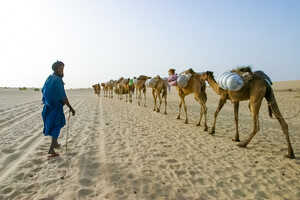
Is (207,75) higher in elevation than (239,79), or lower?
higher

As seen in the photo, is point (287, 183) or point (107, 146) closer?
point (287, 183)

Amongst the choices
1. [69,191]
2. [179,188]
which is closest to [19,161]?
[69,191]

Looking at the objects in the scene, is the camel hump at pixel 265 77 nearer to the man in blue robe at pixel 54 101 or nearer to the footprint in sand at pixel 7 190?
the man in blue robe at pixel 54 101

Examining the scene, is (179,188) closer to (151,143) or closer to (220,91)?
(151,143)

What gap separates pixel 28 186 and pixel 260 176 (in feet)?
14.3

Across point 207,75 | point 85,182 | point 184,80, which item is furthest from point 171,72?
point 85,182

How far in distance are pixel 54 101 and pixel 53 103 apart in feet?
0.20

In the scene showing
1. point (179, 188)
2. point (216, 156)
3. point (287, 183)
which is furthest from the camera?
point (216, 156)

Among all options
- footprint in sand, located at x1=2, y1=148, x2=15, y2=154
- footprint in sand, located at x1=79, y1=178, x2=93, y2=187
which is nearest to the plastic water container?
footprint in sand, located at x1=79, y1=178, x2=93, y2=187

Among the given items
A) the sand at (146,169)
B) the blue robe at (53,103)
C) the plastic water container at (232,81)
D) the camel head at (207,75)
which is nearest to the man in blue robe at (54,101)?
the blue robe at (53,103)

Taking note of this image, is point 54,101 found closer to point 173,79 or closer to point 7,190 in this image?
point 7,190

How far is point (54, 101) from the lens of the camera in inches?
165

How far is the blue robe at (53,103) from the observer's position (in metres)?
4.15

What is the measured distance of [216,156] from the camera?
4535mm
